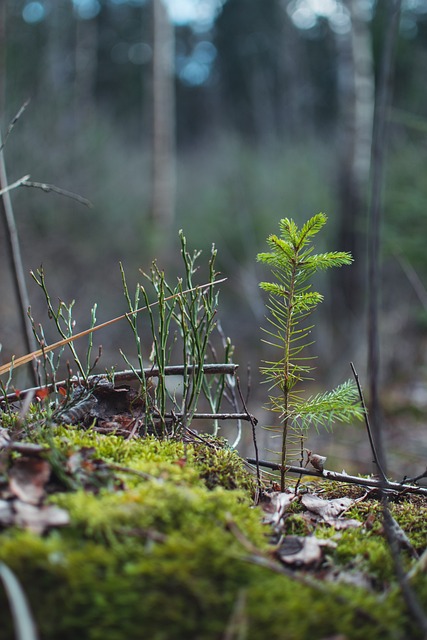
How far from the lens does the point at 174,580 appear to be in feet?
3.36

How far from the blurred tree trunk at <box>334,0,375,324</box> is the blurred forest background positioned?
0.03 m

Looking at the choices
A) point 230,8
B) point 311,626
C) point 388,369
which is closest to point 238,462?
point 311,626

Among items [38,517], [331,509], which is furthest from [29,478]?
[331,509]

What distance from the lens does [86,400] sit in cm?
181

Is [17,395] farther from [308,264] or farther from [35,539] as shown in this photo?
[308,264]

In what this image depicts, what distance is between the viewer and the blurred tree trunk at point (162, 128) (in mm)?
13953

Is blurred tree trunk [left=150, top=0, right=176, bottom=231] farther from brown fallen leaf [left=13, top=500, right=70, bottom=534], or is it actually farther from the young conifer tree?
brown fallen leaf [left=13, top=500, right=70, bottom=534]

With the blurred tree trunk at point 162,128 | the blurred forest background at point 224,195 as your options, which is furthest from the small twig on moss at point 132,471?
the blurred tree trunk at point 162,128

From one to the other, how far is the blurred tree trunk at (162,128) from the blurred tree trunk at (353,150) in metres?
5.57

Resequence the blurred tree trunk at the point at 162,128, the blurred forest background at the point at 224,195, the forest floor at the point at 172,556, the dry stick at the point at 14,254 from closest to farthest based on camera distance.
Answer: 1. the forest floor at the point at 172,556
2. the dry stick at the point at 14,254
3. the blurred forest background at the point at 224,195
4. the blurred tree trunk at the point at 162,128

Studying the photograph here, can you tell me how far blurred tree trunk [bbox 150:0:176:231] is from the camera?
13953 mm

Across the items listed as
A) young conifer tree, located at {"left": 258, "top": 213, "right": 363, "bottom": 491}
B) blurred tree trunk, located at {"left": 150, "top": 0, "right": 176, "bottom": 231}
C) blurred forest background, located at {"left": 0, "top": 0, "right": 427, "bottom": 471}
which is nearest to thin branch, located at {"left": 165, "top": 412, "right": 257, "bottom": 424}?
young conifer tree, located at {"left": 258, "top": 213, "right": 363, "bottom": 491}

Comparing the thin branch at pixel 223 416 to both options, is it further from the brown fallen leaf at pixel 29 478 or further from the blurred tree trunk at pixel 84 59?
the blurred tree trunk at pixel 84 59

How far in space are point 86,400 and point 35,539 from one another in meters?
0.78
